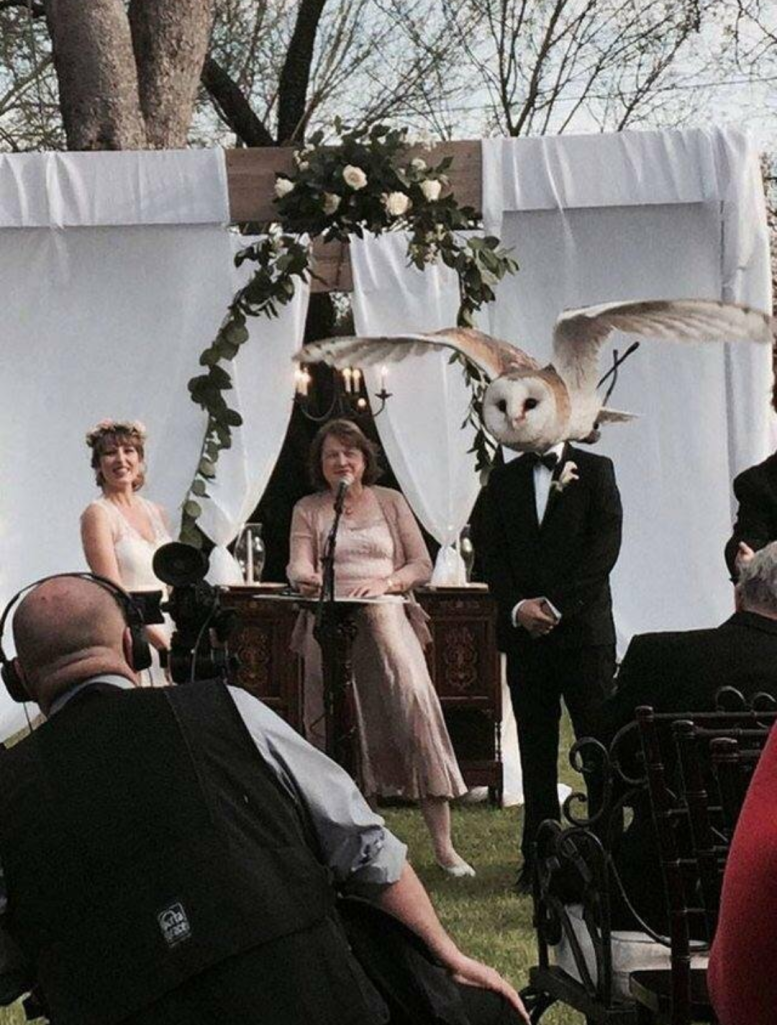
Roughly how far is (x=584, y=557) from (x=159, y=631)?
1.78 m

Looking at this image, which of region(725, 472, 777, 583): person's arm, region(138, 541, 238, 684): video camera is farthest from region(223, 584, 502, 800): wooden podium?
region(138, 541, 238, 684): video camera

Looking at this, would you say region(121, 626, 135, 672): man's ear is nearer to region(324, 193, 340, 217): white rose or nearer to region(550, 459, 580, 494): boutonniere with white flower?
region(550, 459, 580, 494): boutonniere with white flower

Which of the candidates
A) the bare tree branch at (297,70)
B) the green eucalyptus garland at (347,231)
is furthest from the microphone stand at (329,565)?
the bare tree branch at (297,70)

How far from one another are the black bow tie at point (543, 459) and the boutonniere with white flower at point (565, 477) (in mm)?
46

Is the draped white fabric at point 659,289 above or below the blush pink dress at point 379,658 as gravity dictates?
above

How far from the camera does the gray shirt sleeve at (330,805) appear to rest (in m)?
2.93

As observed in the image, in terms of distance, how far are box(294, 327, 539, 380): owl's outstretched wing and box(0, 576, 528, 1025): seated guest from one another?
5.21m

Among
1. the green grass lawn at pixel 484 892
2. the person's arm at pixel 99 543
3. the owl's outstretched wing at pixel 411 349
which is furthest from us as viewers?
the owl's outstretched wing at pixel 411 349

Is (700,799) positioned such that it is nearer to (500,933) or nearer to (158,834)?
(158,834)

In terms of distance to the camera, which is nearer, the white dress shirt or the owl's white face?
the white dress shirt

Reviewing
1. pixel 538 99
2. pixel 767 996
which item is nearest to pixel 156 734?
pixel 767 996

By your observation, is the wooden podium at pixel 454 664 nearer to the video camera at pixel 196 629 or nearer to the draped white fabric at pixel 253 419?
the draped white fabric at pixel 253 419

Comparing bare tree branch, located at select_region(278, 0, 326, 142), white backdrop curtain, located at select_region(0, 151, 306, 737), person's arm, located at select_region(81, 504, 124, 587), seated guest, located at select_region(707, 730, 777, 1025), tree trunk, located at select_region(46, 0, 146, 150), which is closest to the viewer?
seated guest, located at select_region(707, 730, 777, 1025)

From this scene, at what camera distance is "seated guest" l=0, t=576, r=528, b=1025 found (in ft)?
8.96
